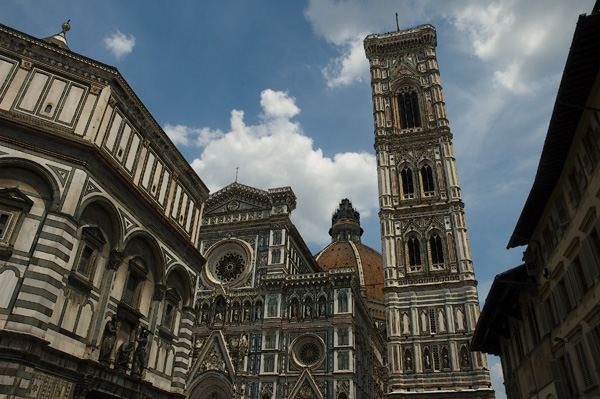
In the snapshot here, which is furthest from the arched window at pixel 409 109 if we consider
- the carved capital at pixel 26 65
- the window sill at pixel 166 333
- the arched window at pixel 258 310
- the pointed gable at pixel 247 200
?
the carved capital at pixel 26 65

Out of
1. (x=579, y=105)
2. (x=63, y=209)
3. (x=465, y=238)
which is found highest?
(x=465, y=238)

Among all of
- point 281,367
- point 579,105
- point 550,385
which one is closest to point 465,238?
point 281,367

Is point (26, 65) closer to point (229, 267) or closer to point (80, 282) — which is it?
point (80, 282)

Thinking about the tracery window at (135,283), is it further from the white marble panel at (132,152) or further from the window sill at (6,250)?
the window sill at (6,250)

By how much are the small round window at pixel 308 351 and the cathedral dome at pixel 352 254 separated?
149 ft

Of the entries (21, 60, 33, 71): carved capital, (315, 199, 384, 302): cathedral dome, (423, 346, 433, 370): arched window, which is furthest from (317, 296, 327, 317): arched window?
(315, 199, 384, 302): cathedral dome

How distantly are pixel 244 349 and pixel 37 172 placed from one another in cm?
2971

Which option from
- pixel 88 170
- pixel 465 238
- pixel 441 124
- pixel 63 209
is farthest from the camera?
pixel 441 124

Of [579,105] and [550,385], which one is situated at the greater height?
[579,105]

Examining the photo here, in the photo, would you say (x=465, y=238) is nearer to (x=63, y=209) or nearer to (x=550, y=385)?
(x=550, y=385)

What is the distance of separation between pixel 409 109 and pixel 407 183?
9602mm

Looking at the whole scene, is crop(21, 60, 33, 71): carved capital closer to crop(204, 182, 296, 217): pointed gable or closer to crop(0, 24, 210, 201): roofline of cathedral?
crop(0, 24, 210, 201): roofline of cathedral

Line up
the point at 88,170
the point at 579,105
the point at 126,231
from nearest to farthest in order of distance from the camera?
the point at 579,105 < the point at 88,170 < the point at 126,231

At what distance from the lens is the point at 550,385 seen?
1557 cm
